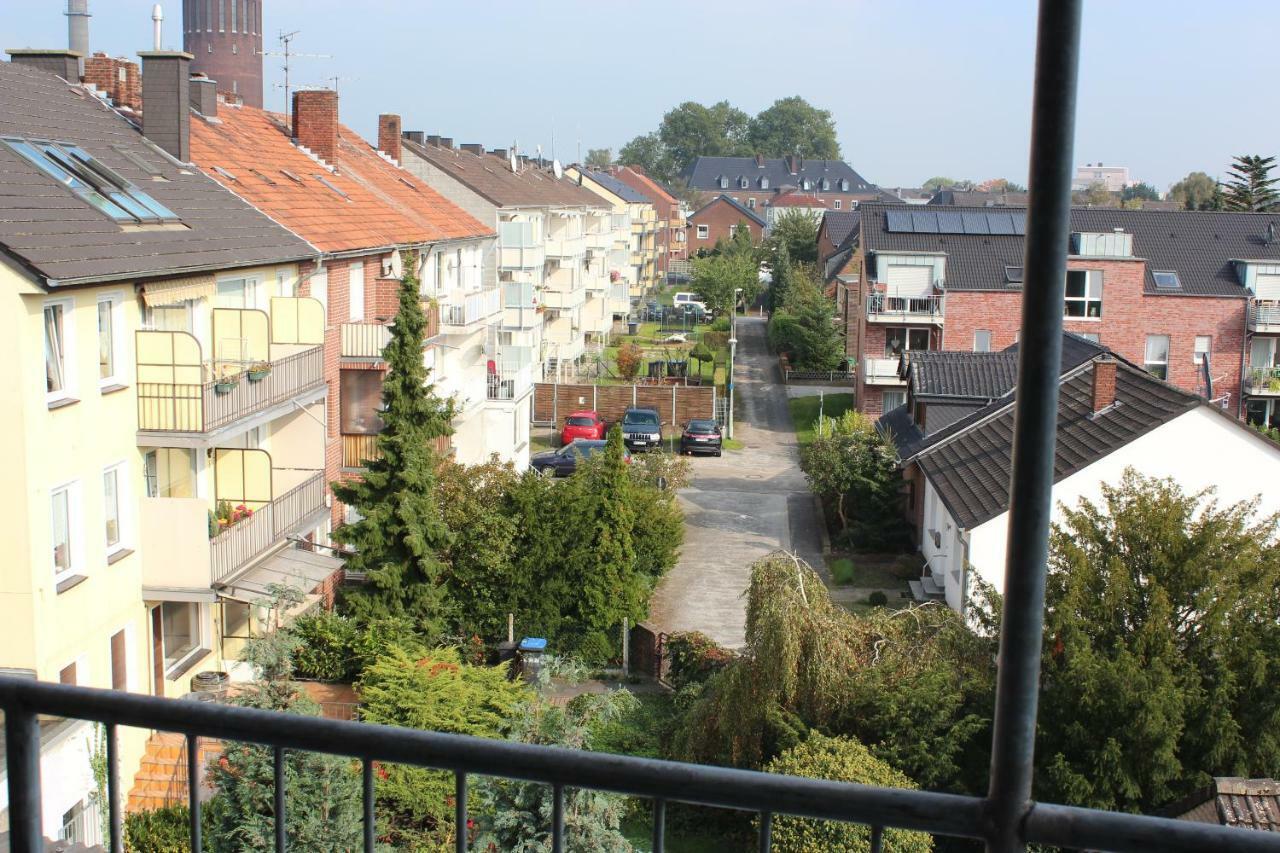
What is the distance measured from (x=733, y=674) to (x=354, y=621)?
6.89 metres

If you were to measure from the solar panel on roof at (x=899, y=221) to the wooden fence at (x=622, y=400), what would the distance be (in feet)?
28.7

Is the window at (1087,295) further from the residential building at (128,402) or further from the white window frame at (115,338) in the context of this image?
the white window frame at (115,338)

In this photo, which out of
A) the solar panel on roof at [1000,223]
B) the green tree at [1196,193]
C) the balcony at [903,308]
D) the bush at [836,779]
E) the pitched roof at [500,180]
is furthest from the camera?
the green tree at [1196,193]

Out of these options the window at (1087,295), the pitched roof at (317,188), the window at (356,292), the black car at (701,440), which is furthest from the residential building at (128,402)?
the window at (1087,295)

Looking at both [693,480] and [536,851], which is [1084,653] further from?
[693,480]

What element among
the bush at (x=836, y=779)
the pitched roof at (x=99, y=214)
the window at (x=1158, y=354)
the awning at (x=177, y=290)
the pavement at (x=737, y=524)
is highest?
the pitched roof at (x=99, y=214)

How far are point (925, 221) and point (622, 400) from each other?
507 inches

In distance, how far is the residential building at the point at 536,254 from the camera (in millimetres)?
41469

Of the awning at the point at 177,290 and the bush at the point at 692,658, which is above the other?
the awning at the point at 177,290

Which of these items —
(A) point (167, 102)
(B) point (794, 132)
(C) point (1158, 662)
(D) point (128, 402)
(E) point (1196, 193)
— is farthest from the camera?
(B) point (794, 132)

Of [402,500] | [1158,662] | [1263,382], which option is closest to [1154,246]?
[1263,382]

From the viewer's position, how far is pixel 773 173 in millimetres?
142125

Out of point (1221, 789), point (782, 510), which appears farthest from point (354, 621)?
point (782, 510)

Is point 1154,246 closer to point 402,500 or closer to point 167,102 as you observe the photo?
point 402,500
